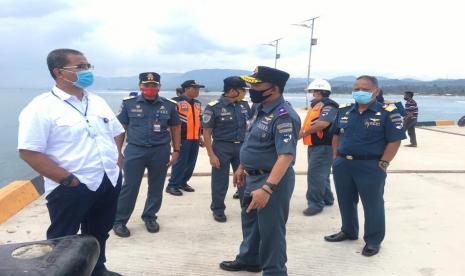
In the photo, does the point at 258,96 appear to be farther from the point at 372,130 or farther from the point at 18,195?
the point at 18,195

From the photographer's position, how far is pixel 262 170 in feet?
9.56

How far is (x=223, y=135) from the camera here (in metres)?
4.68

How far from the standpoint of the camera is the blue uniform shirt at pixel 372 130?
354 centimetres

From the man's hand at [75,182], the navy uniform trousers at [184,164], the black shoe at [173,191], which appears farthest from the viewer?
the navy uniform trousers at [184,164]

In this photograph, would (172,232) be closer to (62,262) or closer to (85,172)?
(85,172)

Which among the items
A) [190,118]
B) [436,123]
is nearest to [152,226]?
[190,118]

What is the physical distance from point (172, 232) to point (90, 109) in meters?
1.95

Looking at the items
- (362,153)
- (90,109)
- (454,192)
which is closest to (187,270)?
(90,109)

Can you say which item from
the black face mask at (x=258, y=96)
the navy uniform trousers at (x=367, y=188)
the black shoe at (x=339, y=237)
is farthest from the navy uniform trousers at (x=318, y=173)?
the black face mask at (x=258, y=96)

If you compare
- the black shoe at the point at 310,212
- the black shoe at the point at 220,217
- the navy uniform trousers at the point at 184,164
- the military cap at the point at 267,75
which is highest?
the military cap at the point at 267,75

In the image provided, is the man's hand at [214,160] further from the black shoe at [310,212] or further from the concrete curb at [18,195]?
the concrete curb at [18,195]

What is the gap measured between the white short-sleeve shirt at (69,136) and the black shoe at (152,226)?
1558mm

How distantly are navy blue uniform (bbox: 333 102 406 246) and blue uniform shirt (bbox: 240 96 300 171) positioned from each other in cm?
109

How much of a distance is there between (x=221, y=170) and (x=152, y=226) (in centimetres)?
105
